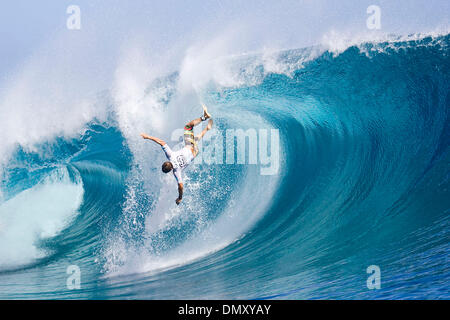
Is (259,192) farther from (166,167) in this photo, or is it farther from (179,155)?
(166,167)

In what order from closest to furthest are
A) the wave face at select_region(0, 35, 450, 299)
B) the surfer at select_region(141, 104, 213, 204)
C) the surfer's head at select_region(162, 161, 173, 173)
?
the surfer's head at select_region(162, 161, 173, 173) < the surfer at select_region(141, 104, 213, 204) < the wave face at select_region(0, 35, 450, 299)

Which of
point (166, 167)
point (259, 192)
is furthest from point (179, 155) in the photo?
point (259, 192)

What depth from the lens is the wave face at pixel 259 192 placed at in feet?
18.3

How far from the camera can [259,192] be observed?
7742mm

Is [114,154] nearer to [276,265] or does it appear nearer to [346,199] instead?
[276,265]

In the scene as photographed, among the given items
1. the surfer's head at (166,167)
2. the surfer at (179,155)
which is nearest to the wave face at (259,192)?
the surfer at (179,155)

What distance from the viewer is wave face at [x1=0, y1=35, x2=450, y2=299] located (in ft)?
18.3

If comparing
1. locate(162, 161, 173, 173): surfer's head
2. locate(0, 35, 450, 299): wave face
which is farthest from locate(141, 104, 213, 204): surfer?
locate(0, 35, 450, 299): wave face

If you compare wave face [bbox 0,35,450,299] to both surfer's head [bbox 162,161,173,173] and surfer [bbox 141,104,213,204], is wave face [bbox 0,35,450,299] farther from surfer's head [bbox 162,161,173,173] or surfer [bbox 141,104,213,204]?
surfer's head [bbox 162,161,173,173]

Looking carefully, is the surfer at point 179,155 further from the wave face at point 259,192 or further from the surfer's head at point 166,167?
the wave face at point 259,192

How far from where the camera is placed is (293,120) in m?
8.47

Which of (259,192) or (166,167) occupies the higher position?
(259,192)

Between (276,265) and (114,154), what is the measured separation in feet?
15.2
